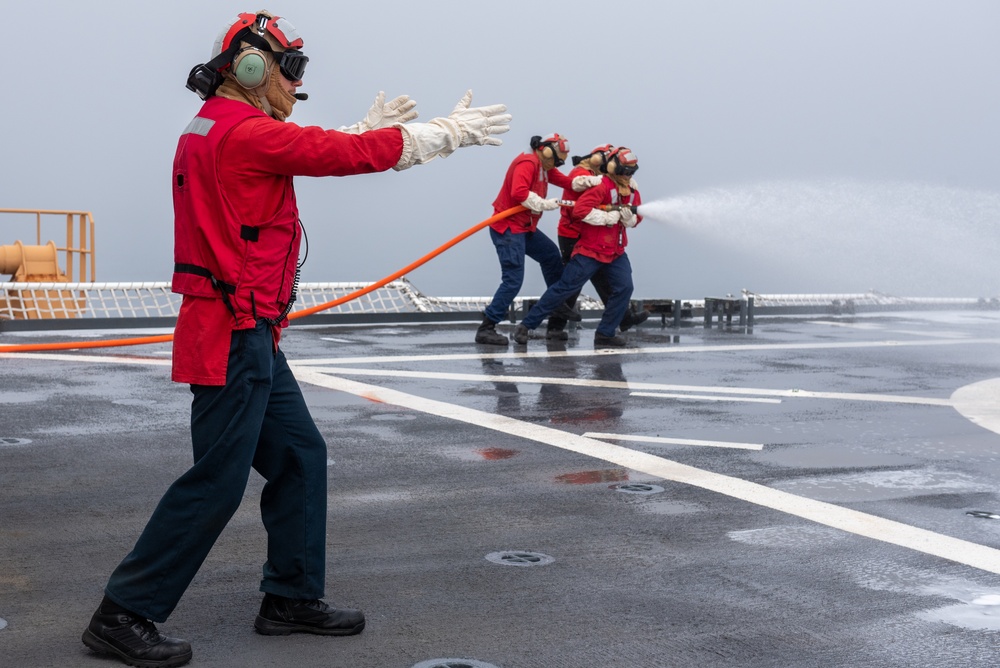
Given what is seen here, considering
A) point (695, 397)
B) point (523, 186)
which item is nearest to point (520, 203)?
point (523, 186)

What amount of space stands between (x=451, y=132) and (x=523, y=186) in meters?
8.02

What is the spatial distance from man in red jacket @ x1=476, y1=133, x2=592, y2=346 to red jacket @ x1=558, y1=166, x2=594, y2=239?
0.41ft

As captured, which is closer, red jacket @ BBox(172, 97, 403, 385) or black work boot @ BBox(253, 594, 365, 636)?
red jacket @ BBox(172, 97, 403, 385)

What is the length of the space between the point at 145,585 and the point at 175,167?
1.27m

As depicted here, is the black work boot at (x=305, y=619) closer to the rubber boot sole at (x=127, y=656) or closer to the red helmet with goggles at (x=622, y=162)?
the rubber boot sole at (x=127, y=656)

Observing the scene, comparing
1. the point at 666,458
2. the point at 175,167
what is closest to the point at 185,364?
the point at 175,167

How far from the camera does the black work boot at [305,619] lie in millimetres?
3916

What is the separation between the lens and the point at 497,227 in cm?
1267

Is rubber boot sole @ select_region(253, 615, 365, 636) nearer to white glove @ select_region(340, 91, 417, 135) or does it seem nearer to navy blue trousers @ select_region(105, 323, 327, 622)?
navy blue trousers @ select_region(105, 323, 327, 622)

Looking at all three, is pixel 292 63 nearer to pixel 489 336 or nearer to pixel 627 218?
pixel 627 218

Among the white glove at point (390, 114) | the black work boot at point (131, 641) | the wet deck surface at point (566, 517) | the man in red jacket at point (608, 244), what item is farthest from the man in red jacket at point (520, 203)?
the black work boot at point (131, 641)

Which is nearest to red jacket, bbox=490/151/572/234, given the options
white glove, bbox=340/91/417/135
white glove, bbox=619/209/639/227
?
white glove, bbox=619/209/639/227

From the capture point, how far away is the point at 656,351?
12.6m

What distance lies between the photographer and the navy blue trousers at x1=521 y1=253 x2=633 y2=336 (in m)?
12.5
